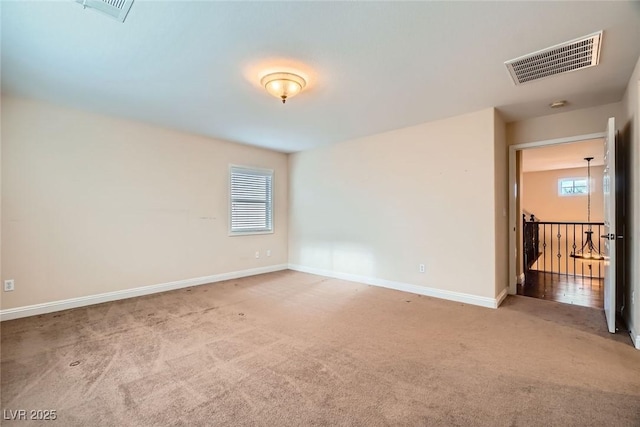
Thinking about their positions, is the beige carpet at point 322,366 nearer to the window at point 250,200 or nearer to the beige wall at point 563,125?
the window at point 250,200

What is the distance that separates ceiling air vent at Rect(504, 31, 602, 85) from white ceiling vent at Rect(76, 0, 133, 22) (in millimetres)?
2929

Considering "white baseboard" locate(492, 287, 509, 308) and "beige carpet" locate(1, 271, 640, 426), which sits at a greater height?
"white baseboard" locate(492, 287, 509, 308)

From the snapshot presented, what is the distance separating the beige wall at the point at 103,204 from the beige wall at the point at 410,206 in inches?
68.7

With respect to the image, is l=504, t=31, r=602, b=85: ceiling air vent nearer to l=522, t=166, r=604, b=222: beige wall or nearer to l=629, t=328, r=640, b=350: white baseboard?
l=629, t=328, r=640, b=350: white baseboard

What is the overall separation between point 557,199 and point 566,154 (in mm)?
3311

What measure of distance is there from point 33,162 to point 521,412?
5160 mm

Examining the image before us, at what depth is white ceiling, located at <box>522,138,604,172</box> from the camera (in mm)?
5297

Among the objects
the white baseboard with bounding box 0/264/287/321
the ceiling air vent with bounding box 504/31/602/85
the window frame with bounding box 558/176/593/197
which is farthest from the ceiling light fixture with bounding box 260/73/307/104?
the window frame with bounding box 558/176/593/197

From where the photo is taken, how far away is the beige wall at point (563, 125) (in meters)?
3.44

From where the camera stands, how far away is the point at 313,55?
93.0 inches

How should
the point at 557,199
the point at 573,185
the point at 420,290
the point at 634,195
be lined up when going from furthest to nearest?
the point at 557,199
the point at 573,185
the point at 420,290
the point at 634,195

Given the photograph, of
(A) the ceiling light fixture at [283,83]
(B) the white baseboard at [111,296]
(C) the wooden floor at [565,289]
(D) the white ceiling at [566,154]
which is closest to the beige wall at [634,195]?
(C) the wooden floor at [565,289]

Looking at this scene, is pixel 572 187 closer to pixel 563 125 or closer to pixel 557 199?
pixel 557 199

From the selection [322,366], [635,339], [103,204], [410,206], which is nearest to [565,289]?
[635,339]
